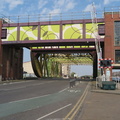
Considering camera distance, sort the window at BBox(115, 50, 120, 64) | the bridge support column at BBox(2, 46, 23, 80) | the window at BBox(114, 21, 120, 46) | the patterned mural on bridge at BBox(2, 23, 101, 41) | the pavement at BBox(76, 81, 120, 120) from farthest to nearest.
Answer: the bridge support column at BBox(2, 46, 23, 80)
the patterned mural on bridge at BBox(2, 23, 101, 41)
the window at BBox(114, 21, 120, 46)
the window at BBox(115, 50, 120, 64)
the pavement at BBox(76, 81, 120, 120)

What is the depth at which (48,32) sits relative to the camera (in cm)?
3916

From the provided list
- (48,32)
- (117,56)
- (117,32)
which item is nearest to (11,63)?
(48,32)

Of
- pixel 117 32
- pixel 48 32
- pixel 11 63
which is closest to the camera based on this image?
pixel 117 32

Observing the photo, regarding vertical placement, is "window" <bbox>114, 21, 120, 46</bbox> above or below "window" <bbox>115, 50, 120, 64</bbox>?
above

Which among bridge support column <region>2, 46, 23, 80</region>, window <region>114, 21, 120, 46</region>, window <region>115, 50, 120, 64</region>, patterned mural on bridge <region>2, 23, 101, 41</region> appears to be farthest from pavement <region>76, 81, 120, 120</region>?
bridge support column <region>2, 46, 23, 80</region>

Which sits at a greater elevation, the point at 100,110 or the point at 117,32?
the point at 117,32

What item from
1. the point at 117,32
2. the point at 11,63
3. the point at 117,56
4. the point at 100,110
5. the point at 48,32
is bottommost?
the point at 100,110

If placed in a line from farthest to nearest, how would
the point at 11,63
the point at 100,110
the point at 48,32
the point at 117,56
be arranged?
1. the point at 11,63
2. the point at 48,32
3. the point at 117,56
4. the point at 100,110

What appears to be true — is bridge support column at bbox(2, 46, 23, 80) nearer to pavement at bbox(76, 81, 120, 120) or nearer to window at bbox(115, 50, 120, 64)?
window at bbox(115, 50, 120, 64)

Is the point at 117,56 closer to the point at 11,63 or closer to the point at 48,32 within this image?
the point at 48,32

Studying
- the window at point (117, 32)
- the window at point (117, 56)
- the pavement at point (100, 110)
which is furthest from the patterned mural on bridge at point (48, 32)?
the pavement at point (100, 110)

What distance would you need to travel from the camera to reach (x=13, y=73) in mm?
46594

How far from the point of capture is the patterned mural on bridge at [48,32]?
3797cm

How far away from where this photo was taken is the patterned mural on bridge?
1495 inches
